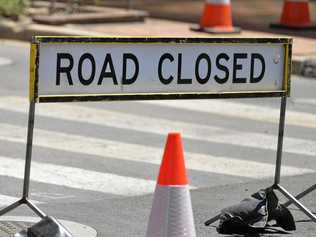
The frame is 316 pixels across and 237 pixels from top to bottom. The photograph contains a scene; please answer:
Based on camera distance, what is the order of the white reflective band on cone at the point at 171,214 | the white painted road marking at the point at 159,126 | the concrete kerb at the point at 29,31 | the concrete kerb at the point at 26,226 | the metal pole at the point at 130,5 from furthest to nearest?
the metal pole at the point at 130,5 → the concrete kerb at the point at 29,31 → the white painted road marking at the point at 159,126 → the concrete kerb at the point at 26,226 → the white reflective band on cone at the point at 171,214

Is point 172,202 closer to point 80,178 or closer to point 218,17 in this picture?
point 80,178

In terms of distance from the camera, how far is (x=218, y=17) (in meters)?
17.5

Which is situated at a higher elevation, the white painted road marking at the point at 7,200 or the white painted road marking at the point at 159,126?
the white painted road marking at the point at 7,200

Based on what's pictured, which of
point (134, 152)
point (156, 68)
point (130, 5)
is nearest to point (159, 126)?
point (134, 152)

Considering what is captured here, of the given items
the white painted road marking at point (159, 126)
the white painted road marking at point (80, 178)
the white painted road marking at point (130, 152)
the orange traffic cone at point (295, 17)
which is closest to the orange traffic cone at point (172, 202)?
the white painted road marking at point (80, 178)

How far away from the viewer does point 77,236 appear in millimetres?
7289

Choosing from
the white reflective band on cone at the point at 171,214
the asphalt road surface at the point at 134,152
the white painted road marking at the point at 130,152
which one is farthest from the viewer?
the white painted road marking at the point at 130,152

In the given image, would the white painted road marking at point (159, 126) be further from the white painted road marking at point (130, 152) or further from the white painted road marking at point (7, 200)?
the white painted road marking at point (7, 200)

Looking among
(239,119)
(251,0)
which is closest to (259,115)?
(239,119)

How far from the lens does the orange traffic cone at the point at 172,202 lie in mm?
6828

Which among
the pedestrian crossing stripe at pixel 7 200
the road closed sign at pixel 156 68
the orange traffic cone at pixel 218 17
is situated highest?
the road closed sign at pixel 156 68

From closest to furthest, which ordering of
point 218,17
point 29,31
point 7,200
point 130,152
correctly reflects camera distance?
1. point 7,200
2. point 130,152
3. point 29,31
4. point 218,17

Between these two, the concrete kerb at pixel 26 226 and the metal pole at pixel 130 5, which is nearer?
the concrete kerb at pixel 26 226

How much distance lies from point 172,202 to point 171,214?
7 cm
